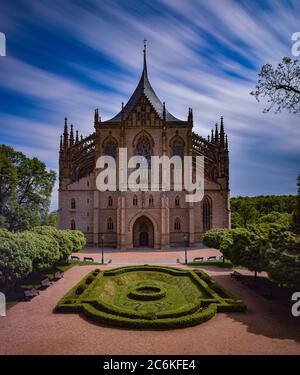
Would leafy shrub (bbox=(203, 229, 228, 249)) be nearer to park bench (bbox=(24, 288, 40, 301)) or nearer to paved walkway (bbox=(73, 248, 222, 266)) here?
paved walkway (bbox=(73, 248, 222, 266))

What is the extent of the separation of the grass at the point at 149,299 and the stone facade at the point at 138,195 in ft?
55.3

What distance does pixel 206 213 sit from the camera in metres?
48.9

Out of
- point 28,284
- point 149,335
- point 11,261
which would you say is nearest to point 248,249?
point 149,335

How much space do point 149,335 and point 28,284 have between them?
15330 mm

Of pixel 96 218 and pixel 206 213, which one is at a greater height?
pixel 206 213

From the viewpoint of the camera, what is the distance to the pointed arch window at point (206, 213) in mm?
48719

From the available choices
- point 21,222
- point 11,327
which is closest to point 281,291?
point 11,327

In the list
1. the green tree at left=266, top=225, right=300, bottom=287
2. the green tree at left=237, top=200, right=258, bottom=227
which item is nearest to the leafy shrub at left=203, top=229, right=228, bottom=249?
the green tree at left=266, top=225, right=300, bottom=287

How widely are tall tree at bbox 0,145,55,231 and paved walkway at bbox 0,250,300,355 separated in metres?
15.9

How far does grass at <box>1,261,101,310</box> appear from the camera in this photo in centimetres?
2107

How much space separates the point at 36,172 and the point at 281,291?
3111 centimetres

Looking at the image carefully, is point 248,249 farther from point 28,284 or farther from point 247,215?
point 247,215

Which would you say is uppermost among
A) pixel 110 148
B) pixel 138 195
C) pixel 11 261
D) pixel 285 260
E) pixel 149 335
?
pixel 110 148
